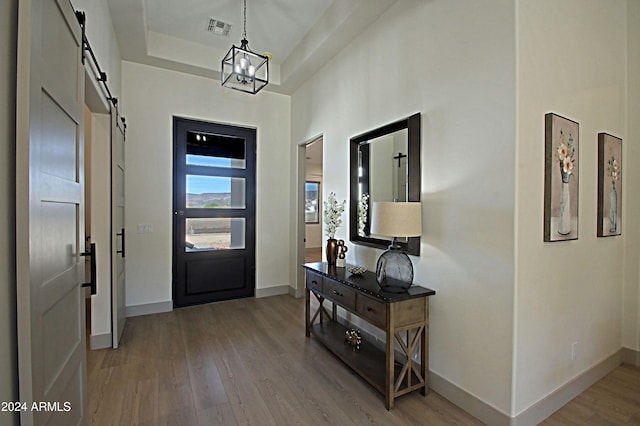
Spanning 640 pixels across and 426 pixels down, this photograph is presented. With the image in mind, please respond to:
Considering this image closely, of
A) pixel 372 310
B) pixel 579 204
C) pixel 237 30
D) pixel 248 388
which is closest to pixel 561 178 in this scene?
pixel 579 204

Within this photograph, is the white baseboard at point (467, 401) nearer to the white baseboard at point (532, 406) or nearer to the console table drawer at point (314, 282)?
the white baseboard at point (532, 406)

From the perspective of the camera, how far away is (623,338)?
9.17 ft

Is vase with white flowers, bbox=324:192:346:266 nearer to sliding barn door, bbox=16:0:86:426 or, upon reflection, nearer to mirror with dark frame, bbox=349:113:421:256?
mirror with dark frame, bbox=349:113:421:256

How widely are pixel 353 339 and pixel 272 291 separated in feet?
7.46

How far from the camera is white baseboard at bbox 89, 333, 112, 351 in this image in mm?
3000

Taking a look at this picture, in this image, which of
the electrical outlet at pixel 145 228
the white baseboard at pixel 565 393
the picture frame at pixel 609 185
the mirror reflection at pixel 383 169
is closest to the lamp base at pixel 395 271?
the mirror reflection at pixel 383 169

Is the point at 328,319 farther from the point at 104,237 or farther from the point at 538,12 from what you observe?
the point at 538,12

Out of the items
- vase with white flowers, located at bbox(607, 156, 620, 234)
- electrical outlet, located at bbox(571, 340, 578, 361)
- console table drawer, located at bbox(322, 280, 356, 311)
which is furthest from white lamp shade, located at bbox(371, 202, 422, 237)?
vase with white flowers, located at bbox(607, 156, 620, 234)

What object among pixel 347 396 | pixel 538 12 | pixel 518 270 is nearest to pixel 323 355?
pixel 347 396

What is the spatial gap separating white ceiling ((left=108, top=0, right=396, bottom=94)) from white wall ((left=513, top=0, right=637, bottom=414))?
147cm

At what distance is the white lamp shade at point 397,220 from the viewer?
227cm

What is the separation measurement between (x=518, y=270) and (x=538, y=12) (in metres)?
1.68

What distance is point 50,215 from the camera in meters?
1.17

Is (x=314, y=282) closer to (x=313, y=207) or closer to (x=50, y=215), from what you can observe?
(x=50, y=215)
